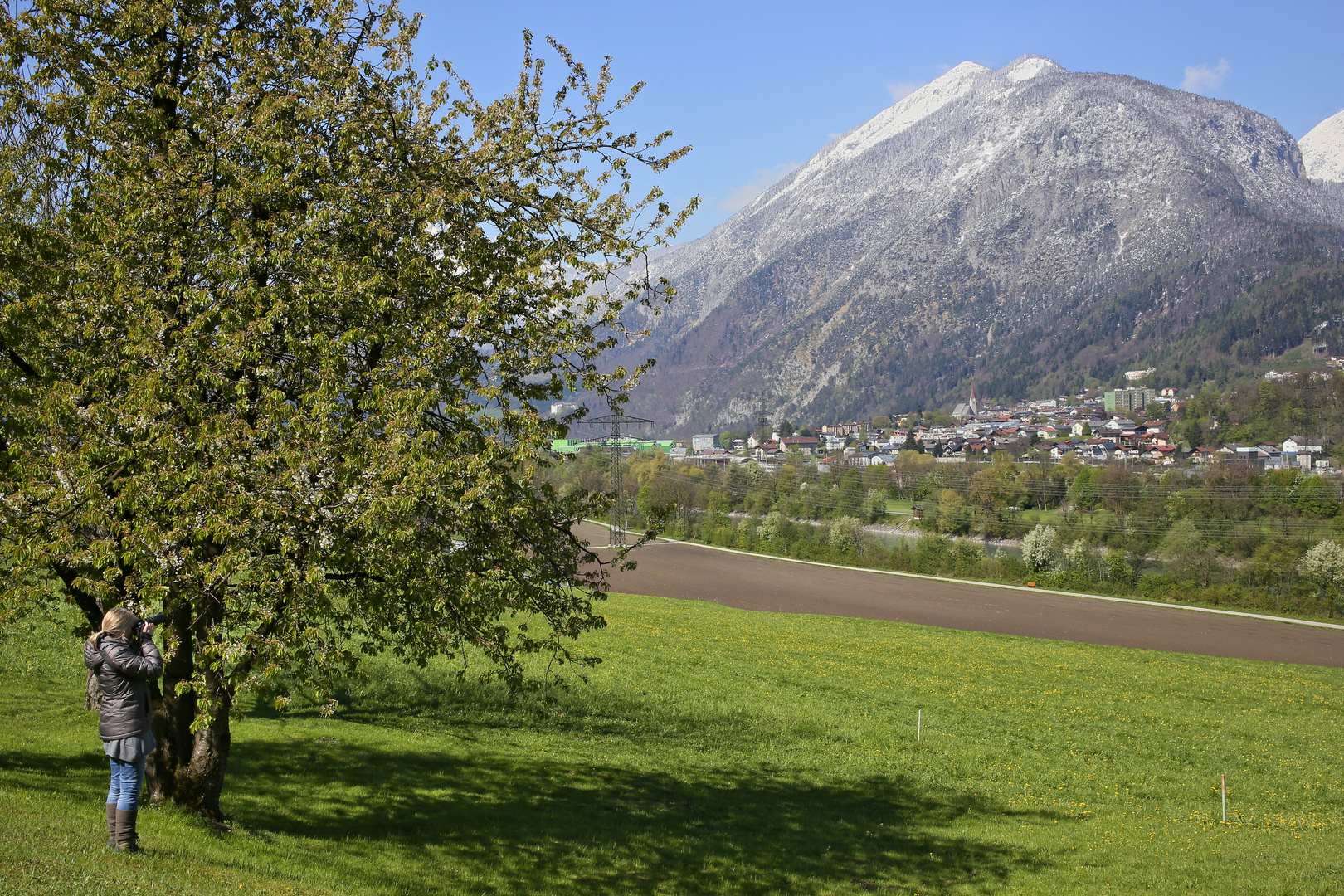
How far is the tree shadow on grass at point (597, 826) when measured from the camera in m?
11.9

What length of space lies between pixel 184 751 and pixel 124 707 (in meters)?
3.19

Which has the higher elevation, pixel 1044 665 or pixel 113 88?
pixel 113 88

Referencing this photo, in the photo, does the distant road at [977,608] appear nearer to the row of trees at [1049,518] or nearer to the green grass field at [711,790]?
the row of trees at [1049,518]

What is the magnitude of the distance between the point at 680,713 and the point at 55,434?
1698cm

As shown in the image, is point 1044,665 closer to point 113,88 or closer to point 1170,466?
point 113,88

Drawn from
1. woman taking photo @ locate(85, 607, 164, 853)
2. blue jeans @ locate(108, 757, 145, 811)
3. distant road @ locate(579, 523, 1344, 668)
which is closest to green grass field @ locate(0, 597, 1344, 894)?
woman taking photo @ locate(85, 607, 164, 853)

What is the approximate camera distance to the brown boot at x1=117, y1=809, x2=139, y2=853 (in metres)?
8.37

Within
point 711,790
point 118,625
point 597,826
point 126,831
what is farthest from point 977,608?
point 118,625

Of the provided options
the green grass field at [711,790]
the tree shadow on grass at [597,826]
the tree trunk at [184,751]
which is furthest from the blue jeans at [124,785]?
the tree shadow on grass at [597,826]

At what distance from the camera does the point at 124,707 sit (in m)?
8.42

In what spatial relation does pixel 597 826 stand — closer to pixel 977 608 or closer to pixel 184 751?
pixel 184 751

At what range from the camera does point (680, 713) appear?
886 inches

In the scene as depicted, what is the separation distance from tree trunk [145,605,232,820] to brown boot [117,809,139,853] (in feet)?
6.18

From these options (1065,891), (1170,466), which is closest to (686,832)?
(1065,891)
